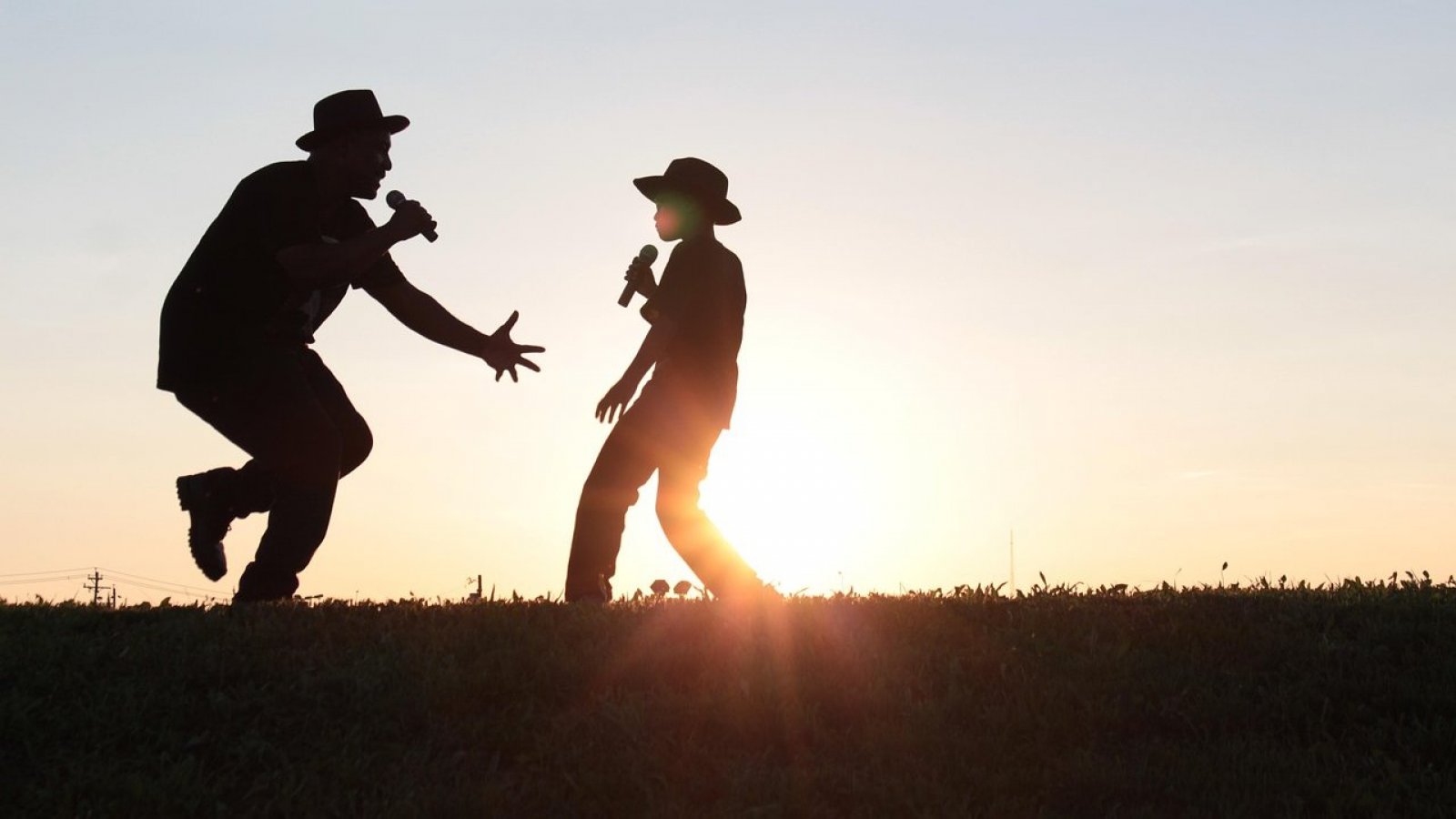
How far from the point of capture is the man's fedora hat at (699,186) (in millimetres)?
9375

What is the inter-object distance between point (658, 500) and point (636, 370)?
3.11ft

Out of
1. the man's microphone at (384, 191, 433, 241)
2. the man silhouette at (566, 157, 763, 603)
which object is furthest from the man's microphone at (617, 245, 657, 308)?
the man's microphone at (384, 191, 433, 241)

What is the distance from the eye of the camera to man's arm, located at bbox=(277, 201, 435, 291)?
7863 millimetres

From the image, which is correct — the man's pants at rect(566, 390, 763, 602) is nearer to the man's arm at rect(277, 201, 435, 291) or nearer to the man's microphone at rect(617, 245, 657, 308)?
the man's microphone at rect(617, 245, 657, 308)

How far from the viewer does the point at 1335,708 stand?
6.86m

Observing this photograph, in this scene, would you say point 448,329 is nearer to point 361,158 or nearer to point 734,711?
point 361,158

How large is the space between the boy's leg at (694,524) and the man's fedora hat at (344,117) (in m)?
2.57

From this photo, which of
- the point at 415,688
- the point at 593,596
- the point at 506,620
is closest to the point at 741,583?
the point at 593,596

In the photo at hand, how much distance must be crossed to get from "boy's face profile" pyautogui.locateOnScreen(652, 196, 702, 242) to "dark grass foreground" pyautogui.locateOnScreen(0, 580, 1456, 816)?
2.47 metres

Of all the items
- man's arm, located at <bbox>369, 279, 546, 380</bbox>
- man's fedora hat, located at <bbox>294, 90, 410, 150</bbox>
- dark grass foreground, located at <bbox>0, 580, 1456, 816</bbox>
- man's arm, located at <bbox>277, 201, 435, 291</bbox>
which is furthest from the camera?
man's arm, located at <bbox>369, 279, 546, 380</bbox>

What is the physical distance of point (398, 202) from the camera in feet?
26.9

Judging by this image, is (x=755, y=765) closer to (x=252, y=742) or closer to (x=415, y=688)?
(x=415, y=688)

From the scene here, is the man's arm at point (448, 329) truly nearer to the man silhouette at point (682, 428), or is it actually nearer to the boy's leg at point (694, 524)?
the man silhouette at point (682, 428)

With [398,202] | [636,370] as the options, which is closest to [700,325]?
[636,370]
